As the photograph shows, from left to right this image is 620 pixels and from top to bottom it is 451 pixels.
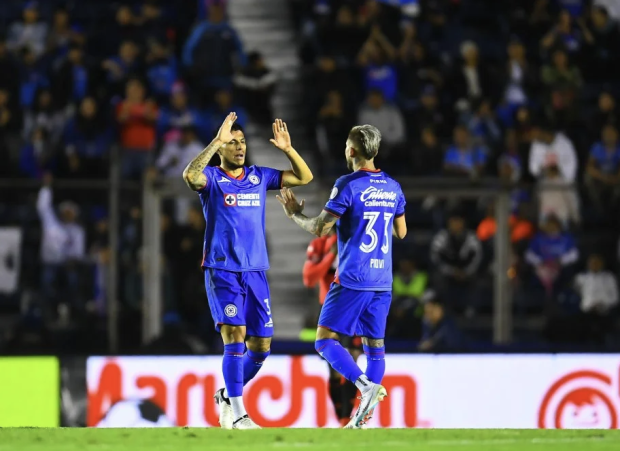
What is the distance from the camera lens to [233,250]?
854cm

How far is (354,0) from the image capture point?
18734 mm

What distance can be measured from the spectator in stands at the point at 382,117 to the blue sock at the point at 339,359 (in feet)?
25.2

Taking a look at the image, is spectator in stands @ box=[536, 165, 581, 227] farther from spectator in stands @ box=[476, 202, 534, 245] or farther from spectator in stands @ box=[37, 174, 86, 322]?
spectator in stands @ box=[37, 174, 86, 322]

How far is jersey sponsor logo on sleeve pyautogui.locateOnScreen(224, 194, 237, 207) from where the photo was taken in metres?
8.57

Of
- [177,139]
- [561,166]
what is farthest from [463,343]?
[177,139]

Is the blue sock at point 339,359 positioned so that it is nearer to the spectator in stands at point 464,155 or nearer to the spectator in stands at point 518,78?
the spectator in stands at point 464,155

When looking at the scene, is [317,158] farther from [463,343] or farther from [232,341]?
[232,341]

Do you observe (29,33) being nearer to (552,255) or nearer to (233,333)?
(552,255)

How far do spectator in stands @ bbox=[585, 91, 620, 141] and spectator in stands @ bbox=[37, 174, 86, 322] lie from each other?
21.8ft

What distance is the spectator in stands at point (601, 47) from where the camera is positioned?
60.8 feet

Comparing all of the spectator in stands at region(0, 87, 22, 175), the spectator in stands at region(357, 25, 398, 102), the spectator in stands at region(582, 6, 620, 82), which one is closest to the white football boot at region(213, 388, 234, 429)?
the spectator in stands at region(0, 87, 22, 175)

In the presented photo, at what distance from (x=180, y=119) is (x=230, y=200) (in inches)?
302

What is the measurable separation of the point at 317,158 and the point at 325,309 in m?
7.49

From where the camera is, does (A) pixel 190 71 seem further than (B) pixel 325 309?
Yes
